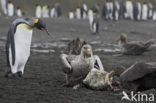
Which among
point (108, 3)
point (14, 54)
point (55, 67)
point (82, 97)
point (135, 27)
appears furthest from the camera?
point (108, 3)

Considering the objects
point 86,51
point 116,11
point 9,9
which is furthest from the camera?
point 9,9

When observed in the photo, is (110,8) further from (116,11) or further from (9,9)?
(9,9)

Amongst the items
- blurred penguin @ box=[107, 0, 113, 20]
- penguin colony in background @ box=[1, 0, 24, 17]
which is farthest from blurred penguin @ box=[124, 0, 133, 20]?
penguin colony in background @ box=[1, 0, 24, 17]

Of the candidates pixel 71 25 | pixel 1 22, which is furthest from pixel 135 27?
pixel 1 22

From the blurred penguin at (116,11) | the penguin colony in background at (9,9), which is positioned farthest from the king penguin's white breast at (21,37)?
the penguin colony in background at (9,9)

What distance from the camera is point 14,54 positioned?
806 centimetres

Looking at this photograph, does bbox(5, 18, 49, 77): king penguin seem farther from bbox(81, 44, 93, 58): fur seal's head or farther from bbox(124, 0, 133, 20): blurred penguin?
bbox(124, 0, 133, 20): blurred penguin

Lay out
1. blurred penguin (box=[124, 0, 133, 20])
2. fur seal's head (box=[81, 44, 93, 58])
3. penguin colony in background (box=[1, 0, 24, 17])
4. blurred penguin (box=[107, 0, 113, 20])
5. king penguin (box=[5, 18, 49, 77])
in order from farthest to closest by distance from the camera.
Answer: penguin colony in background (box=[1, 0, 24, 17]), blurred penguin (box=[124, 0, 133, 20]), blurred penguin (box=[107, 0, 113, 20]), king penguin (box=[5, 18, 49, 77]), fur seal's head (box=[81, 44, 93, 58])

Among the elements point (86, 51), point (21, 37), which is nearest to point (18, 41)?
point (21, 37)

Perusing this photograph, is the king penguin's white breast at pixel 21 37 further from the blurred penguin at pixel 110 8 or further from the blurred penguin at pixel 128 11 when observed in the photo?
the blurred penguin at pixel 128 11

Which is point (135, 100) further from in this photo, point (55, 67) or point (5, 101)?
point (55, 67)

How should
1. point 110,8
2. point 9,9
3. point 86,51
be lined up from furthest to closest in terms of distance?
point 9,9
point 110,8
point 86,51

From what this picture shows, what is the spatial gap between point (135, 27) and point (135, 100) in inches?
795

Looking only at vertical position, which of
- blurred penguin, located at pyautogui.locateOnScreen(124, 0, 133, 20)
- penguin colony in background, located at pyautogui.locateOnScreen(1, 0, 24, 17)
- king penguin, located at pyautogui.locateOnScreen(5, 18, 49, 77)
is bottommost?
blurred penguin, located at pyautogui.locateOnScreen(124, 0, 133, 20)
